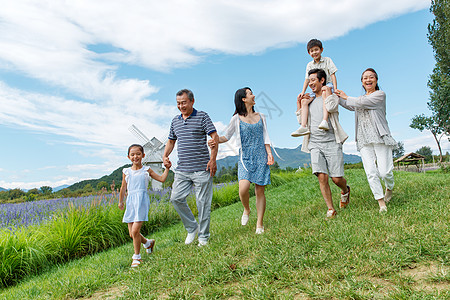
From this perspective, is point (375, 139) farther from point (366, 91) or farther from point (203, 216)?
point (203, 216)

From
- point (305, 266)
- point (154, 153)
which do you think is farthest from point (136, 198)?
point (154, 153)

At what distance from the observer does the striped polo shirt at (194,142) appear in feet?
15.6

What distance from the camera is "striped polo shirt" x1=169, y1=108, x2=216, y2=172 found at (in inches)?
187

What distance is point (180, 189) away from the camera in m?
4.82

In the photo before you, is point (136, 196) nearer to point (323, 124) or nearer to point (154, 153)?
point (323, 124)

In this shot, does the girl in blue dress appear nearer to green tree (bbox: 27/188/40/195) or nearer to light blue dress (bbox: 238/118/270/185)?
light blue dress (bbox: 238/118/270/185)

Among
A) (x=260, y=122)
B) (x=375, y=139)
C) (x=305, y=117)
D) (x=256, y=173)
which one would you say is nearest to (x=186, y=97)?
(x=260, y=122)

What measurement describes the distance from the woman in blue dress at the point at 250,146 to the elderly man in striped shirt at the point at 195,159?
0.73ft

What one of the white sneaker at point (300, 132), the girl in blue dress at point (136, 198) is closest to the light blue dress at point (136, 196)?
the girl in blue dress at point (136, 198)

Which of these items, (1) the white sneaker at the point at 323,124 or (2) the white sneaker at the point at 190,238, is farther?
(2) the white sneaker at the point at 190,238

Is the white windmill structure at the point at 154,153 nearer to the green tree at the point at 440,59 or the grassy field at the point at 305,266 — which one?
the grassy field at the point at 305,266

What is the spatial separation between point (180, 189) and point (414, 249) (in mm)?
2927

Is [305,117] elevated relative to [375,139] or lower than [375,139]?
elevated

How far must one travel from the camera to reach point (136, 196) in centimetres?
451
